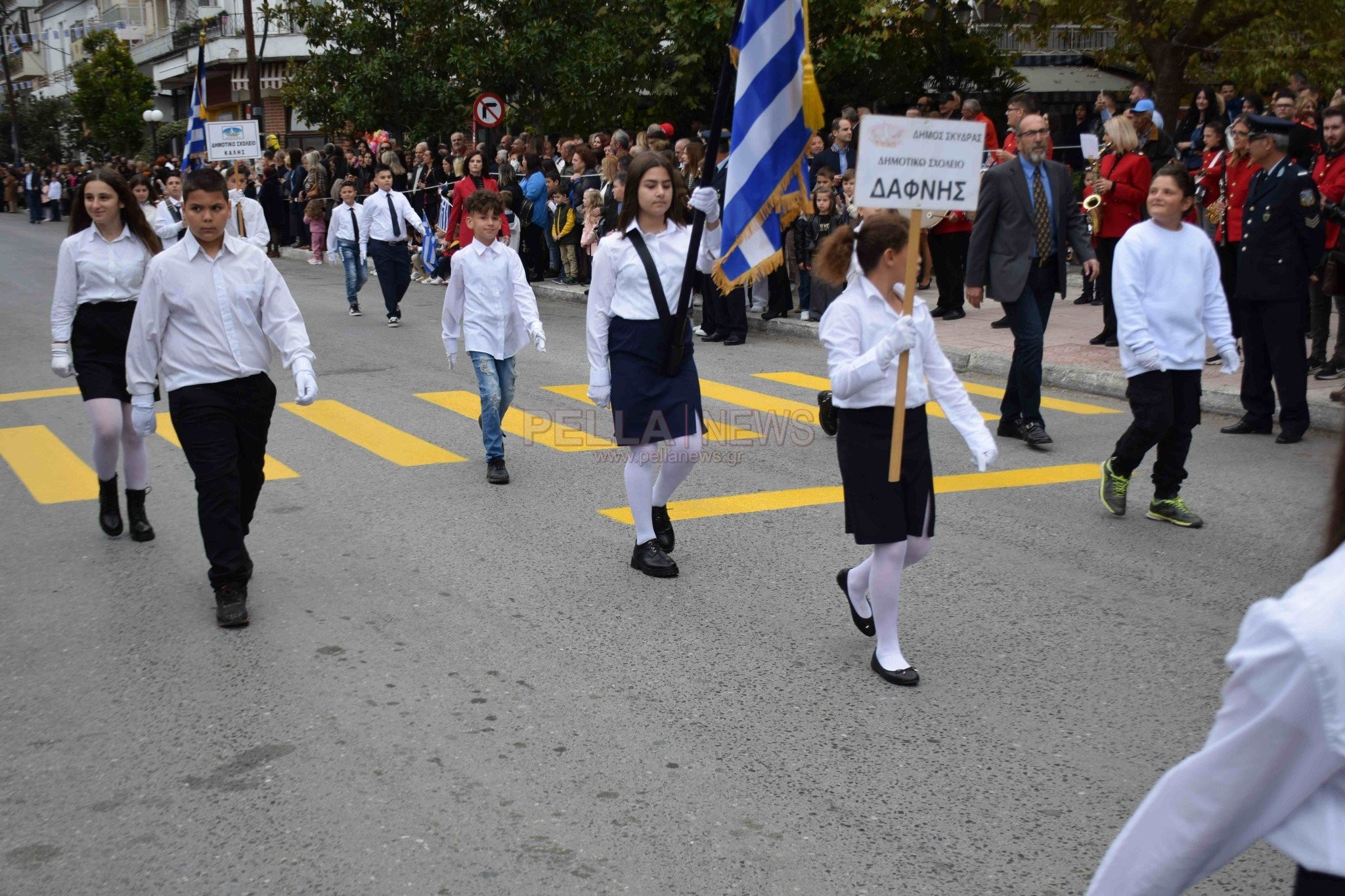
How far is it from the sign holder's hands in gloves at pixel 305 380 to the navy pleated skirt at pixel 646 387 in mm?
1347

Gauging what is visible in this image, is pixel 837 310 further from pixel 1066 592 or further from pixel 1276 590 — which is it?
pixel 1276 590

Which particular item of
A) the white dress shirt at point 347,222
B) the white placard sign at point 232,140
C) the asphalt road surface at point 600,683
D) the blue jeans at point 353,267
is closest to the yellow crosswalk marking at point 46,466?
the asphalt road surface at point 600,683

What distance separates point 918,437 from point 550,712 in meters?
1.66

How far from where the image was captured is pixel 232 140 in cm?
2683

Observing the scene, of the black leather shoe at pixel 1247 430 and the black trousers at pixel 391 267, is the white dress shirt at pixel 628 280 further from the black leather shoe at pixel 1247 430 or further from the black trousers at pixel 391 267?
the black trousers at pixel 391 267

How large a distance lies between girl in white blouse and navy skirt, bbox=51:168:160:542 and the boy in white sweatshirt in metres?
5.07

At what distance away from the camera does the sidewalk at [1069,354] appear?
32.8 feet

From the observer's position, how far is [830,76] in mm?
26062

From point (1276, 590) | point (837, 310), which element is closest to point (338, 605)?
point (837, 310)

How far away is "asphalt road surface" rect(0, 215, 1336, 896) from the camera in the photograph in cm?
363

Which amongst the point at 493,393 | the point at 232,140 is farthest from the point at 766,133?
the point at 232,140

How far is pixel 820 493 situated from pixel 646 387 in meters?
2.03

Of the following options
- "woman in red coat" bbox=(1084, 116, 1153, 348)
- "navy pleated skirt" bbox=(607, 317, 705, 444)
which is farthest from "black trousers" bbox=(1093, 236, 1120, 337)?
"navy pleated skirt" bbox=(607, 317, 705, 444)

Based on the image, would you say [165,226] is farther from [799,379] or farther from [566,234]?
[566,234]
